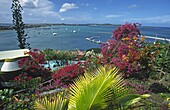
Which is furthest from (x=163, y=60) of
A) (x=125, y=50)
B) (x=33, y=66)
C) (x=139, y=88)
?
(x=33, y=66)

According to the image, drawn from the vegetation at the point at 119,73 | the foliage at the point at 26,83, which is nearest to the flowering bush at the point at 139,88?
the vegetation at the point at 119,73

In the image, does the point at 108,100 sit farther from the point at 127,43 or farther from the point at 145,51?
the point at 127,43

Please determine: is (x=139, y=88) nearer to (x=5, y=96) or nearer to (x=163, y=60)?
(x=163, y=60)

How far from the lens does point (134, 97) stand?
2.53 metres

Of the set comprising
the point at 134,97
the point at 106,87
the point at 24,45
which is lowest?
the point at 24,45

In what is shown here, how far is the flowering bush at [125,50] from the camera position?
692 cm

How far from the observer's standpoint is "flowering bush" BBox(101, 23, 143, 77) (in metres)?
6.92

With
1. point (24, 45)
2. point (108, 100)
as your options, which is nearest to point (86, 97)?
point (108, 100)

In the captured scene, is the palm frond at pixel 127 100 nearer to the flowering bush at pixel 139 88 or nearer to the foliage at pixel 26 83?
the flowering bush at pixel 139 88

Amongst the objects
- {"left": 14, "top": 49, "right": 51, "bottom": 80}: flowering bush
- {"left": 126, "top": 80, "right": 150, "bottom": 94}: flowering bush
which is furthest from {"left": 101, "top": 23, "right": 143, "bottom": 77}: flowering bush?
{"left": 14, "top": 49, "right": 51, "bottom": 80}: flowering bush

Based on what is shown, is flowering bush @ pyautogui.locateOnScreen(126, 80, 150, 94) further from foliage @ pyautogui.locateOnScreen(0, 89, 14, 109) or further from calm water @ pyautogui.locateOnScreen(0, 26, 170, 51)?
calm water @ pyautogui.locateOnScreen(0, 26, 170, 51)

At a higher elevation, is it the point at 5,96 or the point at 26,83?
the point at 5,96

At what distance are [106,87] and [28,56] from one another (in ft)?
21.3

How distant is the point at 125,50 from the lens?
7.61m
